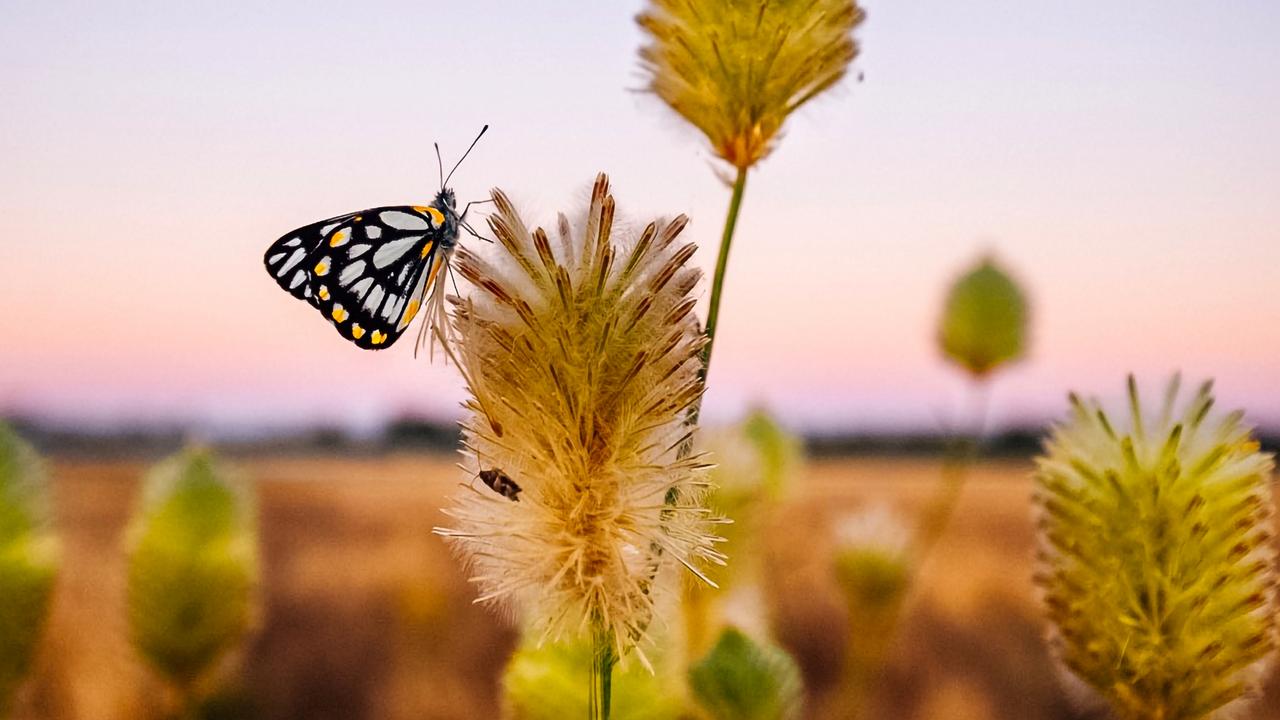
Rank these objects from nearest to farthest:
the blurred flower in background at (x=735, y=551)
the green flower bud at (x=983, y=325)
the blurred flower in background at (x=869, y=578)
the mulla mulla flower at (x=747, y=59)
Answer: the mulla mulla flower at (x=747, y=59)
the blurred flower in background at (x=735, y=551)
the blurred flower in background at (x=869, y=578)
the green flower bud at (x=983, y=325)

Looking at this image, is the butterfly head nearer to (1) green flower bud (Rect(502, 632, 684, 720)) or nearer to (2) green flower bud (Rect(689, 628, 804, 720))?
(1) green flower bud (Rect(502, 632, 684, 720))

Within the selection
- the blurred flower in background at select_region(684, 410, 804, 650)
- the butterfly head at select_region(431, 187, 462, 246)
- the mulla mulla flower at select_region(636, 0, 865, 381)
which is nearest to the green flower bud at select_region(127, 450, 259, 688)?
the blurred flower in background at select_region(684, 410, 804, 650)

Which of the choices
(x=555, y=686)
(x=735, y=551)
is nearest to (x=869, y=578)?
(x=735, y=551)

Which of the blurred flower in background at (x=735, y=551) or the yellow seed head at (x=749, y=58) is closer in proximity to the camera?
the yellow seed head at (x=749, y=58)

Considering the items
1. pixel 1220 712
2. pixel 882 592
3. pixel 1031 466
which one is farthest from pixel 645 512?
pixel 882 592

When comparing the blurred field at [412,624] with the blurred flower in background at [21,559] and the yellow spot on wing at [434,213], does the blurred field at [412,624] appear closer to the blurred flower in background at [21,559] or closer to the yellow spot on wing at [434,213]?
the blurred flower in background at [21,559]

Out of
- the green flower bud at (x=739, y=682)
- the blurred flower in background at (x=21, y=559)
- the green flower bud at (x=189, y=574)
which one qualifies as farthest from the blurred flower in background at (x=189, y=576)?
the green flower bud at (x=739, y=682)
